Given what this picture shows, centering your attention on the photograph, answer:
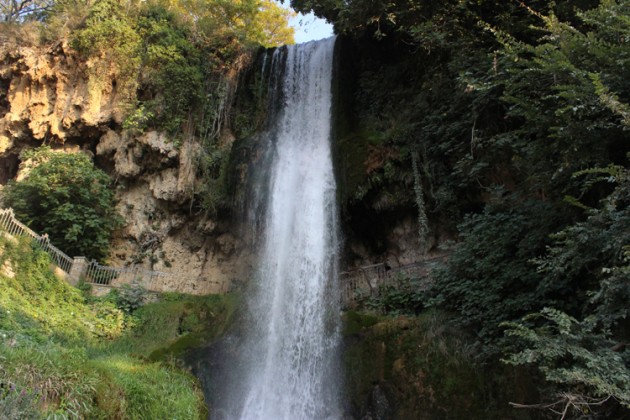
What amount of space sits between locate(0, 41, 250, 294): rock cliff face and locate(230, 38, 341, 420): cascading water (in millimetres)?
2368

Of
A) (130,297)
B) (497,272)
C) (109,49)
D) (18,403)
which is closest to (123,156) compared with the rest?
(109,49)

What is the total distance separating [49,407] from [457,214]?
32.2 ft

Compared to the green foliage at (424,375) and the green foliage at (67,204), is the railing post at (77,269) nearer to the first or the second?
the green foliage at (67,204)

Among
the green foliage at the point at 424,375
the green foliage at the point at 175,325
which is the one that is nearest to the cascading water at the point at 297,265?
the green foliage at the point at 424,375

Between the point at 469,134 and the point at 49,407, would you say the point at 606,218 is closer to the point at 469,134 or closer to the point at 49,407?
the point at 469,134

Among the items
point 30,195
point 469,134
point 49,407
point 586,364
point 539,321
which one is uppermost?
point 469,134

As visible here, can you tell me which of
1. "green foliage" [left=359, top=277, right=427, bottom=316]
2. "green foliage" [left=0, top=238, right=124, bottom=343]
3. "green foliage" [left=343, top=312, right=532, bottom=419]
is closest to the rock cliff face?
"green foliage" [left=0, top=238, right=124, bottom=343]

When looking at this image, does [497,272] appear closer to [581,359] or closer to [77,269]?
[581,359]

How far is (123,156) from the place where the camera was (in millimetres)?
16641

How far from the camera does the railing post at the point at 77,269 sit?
13141mm

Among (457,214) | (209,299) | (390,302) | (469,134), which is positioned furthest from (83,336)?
(469,134)

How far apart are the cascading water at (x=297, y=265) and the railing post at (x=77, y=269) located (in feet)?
17.7

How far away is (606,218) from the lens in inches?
220

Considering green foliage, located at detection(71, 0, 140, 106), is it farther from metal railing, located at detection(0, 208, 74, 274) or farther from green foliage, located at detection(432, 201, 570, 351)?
green foliage, located at detection(432, 201, 570, 351)
